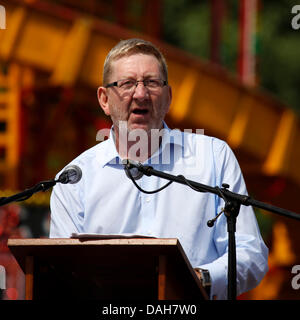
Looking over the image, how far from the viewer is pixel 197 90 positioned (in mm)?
11672

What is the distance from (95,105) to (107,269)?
10.4 m

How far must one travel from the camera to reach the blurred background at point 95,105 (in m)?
11.0

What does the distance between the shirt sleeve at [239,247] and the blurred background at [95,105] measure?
5.47m

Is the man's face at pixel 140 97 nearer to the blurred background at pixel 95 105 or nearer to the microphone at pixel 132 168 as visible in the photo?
the microphone at pixel 132 168

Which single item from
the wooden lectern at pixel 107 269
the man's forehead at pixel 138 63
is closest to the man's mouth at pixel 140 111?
the man's forehead at pixel 138 63

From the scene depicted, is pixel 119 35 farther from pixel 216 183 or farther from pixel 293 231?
pixel 216 183

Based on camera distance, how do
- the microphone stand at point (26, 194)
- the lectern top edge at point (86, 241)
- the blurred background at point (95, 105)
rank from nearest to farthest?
the lectern top edge at point (86, 241) → the microphone stand at point (26, 194) → the blurred background at point (95, 105)

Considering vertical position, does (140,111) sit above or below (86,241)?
above

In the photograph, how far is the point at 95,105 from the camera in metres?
13.8

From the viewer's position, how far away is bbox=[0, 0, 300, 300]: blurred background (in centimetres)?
1098

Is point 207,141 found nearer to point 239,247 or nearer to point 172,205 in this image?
point 172,205

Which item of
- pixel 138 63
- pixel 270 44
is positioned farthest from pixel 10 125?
pixel 270 44

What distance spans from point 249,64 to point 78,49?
4.57m
